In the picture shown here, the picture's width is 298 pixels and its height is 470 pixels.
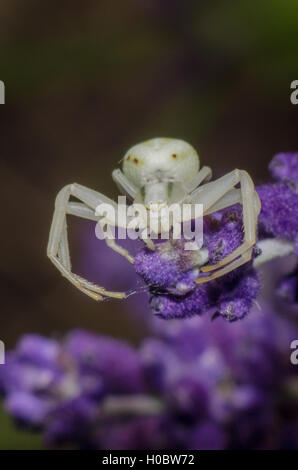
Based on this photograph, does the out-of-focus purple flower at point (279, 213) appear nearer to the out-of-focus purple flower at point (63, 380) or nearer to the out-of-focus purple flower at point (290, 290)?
the out-of-focus purple flower at point (290, 290)

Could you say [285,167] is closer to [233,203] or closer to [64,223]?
[233,203]

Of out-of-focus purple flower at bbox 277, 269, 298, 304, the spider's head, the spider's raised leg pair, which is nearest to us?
the spider's raised leg pair

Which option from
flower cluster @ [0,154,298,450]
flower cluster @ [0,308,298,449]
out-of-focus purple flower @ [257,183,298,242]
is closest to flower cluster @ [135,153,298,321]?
out-of-focus purple flower @ [257,183,298,242]

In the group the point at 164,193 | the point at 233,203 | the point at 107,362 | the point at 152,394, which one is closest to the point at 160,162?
the point at 164,193

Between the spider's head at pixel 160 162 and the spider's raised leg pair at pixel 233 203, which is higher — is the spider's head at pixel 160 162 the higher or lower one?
the higher one

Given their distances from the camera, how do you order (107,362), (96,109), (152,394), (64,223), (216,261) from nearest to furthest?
(216,261), (64,223), (107,362), (152,394), (96,109)

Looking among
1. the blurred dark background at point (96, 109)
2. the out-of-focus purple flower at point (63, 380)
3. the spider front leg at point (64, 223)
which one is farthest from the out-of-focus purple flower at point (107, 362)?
the blurred dark background at point (96, 109)

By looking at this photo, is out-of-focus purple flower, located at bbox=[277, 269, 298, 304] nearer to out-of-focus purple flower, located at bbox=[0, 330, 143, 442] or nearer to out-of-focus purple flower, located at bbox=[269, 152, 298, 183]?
out-of-focus purple flower, located at bbox=[269, 152, 298, 183]
